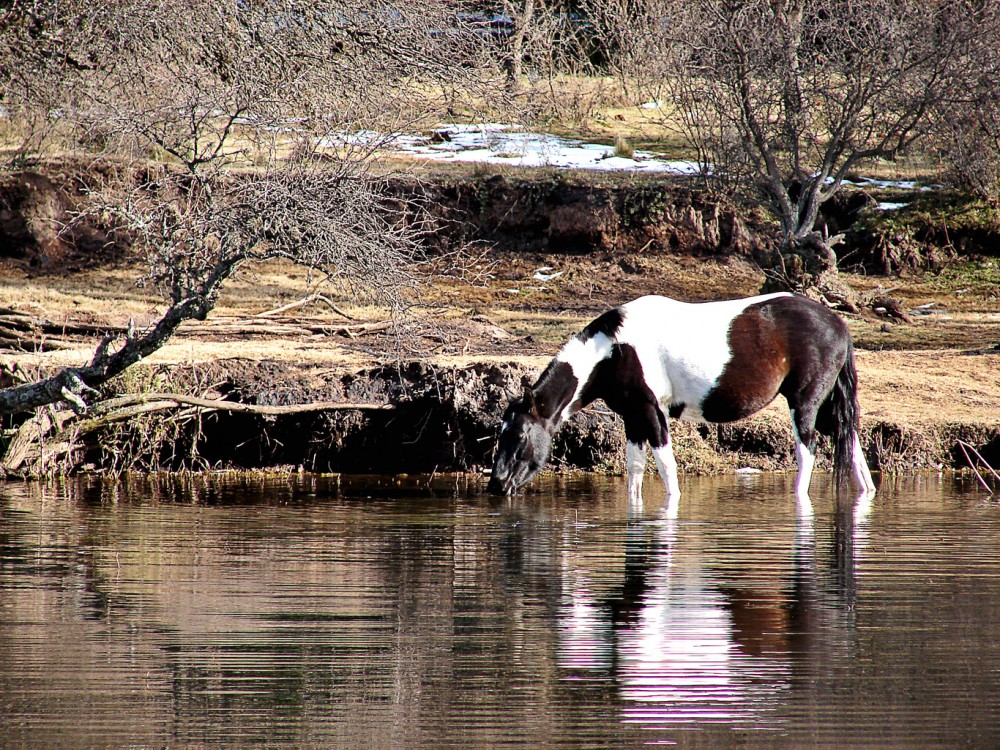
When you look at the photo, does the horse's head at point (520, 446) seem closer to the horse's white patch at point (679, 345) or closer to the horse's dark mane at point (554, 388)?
the horse's dark mane at point (554, 388)

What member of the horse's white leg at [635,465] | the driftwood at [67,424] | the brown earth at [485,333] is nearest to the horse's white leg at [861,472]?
the brown earth at [485,333]

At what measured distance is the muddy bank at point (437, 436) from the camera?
1305cm

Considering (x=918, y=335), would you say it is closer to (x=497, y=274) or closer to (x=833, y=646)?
(x=497, y=274)

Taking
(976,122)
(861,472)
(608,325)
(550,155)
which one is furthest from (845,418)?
(550,155)

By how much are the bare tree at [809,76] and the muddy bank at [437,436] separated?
633 cm

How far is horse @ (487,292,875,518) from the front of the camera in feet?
35.7

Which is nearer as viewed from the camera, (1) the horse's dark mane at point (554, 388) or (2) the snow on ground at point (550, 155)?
(1) the horse's dark mane at point (554, 388)

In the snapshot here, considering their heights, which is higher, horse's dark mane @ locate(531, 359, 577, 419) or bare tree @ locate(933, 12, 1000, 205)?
bare tree @ locate(933, 12, 1000, 205)

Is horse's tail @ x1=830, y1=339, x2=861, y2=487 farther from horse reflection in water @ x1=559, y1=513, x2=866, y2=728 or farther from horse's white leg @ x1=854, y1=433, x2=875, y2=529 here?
horse reflection in water @ x1=559, y1=513, x2=866, y2=728

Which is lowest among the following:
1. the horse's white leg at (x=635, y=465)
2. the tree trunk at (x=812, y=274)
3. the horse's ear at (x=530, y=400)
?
the horse's white leg at (x=635, y=465)

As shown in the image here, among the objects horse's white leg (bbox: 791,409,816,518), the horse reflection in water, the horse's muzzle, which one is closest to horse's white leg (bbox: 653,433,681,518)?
horse's white leg (bbox: 791,409,816,518)

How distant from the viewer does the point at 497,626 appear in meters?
6.35

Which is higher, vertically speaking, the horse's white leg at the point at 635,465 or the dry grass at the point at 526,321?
the dry grass at the point at 526,321

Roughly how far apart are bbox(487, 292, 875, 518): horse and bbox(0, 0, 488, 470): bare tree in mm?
1617
